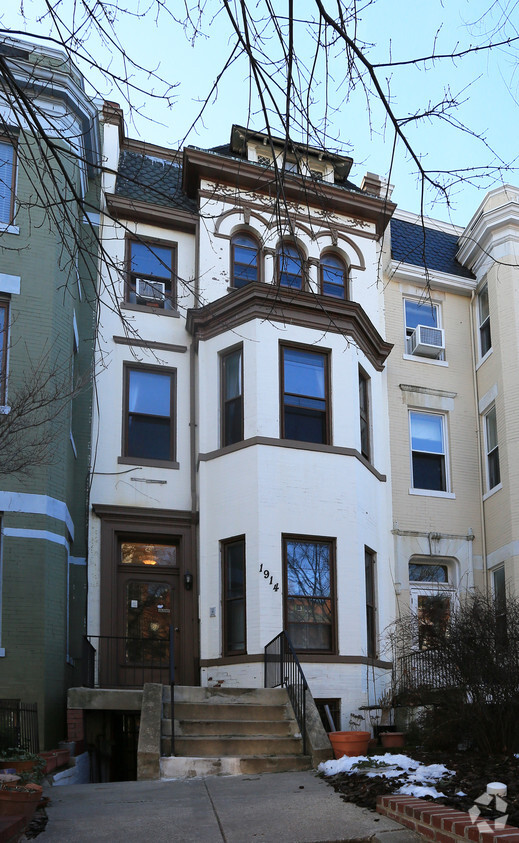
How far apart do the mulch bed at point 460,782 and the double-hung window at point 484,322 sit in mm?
11965

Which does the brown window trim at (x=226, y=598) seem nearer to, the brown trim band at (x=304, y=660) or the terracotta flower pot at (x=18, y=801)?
the brown trim band at (x=304, y=660)

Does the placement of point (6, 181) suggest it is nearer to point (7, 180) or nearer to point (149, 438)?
point (7, 180)

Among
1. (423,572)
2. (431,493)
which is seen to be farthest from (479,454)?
(423,572)

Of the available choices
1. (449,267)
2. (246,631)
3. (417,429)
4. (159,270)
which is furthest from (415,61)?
(449,267)

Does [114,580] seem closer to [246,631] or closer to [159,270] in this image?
[246,631]

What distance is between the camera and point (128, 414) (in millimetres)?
16578

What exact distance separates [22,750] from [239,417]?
7.51m

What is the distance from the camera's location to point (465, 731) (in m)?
9.47

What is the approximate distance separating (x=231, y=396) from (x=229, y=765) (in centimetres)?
774

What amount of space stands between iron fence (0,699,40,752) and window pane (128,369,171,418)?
6.13m

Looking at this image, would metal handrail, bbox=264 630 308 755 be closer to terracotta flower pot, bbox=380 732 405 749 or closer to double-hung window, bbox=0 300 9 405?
terracotta flower pot, bbox=380 732 405 749

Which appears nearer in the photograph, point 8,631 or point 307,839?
point 307,839

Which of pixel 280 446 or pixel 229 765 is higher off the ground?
pixel 280 446

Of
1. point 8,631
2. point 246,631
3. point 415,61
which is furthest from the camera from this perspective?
point 246,631
